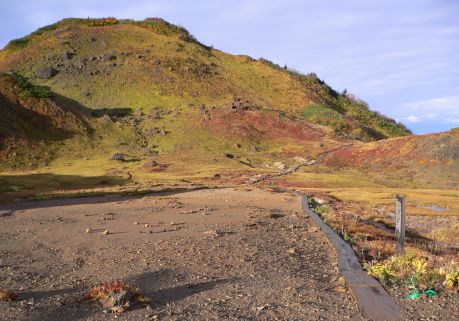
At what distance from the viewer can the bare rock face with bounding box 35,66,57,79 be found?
75.2m

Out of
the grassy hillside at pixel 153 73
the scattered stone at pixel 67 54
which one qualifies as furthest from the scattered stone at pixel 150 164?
the scattered stone at pixel 67 54

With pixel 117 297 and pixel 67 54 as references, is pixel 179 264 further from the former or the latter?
pixel 67 54

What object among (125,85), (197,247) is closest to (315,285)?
(197,247)

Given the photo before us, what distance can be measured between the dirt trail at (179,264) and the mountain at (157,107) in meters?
24.1

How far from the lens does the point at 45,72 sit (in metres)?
75.5

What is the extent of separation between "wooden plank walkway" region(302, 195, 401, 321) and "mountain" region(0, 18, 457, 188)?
31.6m

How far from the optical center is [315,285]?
9.38m

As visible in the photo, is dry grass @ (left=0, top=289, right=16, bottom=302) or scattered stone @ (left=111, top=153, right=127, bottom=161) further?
scattered stone @ (left=111, top=153, right=127, bottom=161)

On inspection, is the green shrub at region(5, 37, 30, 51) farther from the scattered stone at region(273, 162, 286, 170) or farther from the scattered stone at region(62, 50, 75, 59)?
the scattered stone at region(273, 162, 286, 170)

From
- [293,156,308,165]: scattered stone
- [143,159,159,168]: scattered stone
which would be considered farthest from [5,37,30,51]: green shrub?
[293,156,308,165]: scattered stone

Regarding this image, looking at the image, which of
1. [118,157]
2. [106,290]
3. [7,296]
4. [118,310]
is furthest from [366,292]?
[118,157]

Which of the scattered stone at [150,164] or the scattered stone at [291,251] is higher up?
the scattered stone at [150,164]

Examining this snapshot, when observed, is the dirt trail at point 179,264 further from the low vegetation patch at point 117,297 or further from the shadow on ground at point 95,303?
the low vegetation patch at point 117,297

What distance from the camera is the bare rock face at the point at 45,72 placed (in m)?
75.2
